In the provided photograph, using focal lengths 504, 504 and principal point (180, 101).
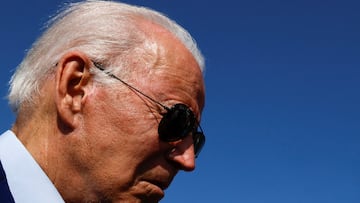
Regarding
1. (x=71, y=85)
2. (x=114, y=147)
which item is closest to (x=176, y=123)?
(x=114, y=147)

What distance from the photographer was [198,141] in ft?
12.2

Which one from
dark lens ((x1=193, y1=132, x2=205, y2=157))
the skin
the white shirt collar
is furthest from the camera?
dark lens ((x1=193, y1=132, x2=205, y2=157))

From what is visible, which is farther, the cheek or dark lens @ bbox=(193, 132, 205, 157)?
dark lens @ bbox=(193, 132, 205, 157)

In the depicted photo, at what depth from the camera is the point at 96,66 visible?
310cm

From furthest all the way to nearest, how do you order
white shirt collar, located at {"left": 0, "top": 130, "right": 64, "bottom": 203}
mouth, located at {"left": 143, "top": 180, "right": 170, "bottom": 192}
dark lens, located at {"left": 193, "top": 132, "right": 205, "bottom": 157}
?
dark lens, located at {"left": 193, "top": 132, "right": 205, "bottom": 157}, mouth, located at {"left": 143, "top": 180, "right": 170, "bottom": 192}, white shirt collar, located at {"left": 0, "top": 130, "right": 64, "bottom": 203}

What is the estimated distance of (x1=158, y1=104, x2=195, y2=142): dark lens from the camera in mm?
3145

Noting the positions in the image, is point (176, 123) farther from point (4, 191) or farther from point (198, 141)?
point (4, 191)

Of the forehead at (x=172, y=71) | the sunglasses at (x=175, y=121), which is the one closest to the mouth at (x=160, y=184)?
the sunglasses at (x=175, y=121)

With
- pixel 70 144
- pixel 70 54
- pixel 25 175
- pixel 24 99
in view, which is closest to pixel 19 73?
pixel 24 99

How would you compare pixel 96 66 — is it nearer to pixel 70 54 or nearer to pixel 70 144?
pixel 70 54

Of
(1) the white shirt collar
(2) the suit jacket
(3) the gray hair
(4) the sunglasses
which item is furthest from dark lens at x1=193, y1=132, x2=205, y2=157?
(2) the suit jacket

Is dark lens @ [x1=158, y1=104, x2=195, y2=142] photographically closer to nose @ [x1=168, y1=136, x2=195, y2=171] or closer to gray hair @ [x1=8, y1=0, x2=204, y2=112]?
nose @ [x1=168, y1=136, x2=195, y2=171]

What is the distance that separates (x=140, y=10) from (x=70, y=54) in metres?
0.74

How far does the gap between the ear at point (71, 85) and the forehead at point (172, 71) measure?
39 centimetres
